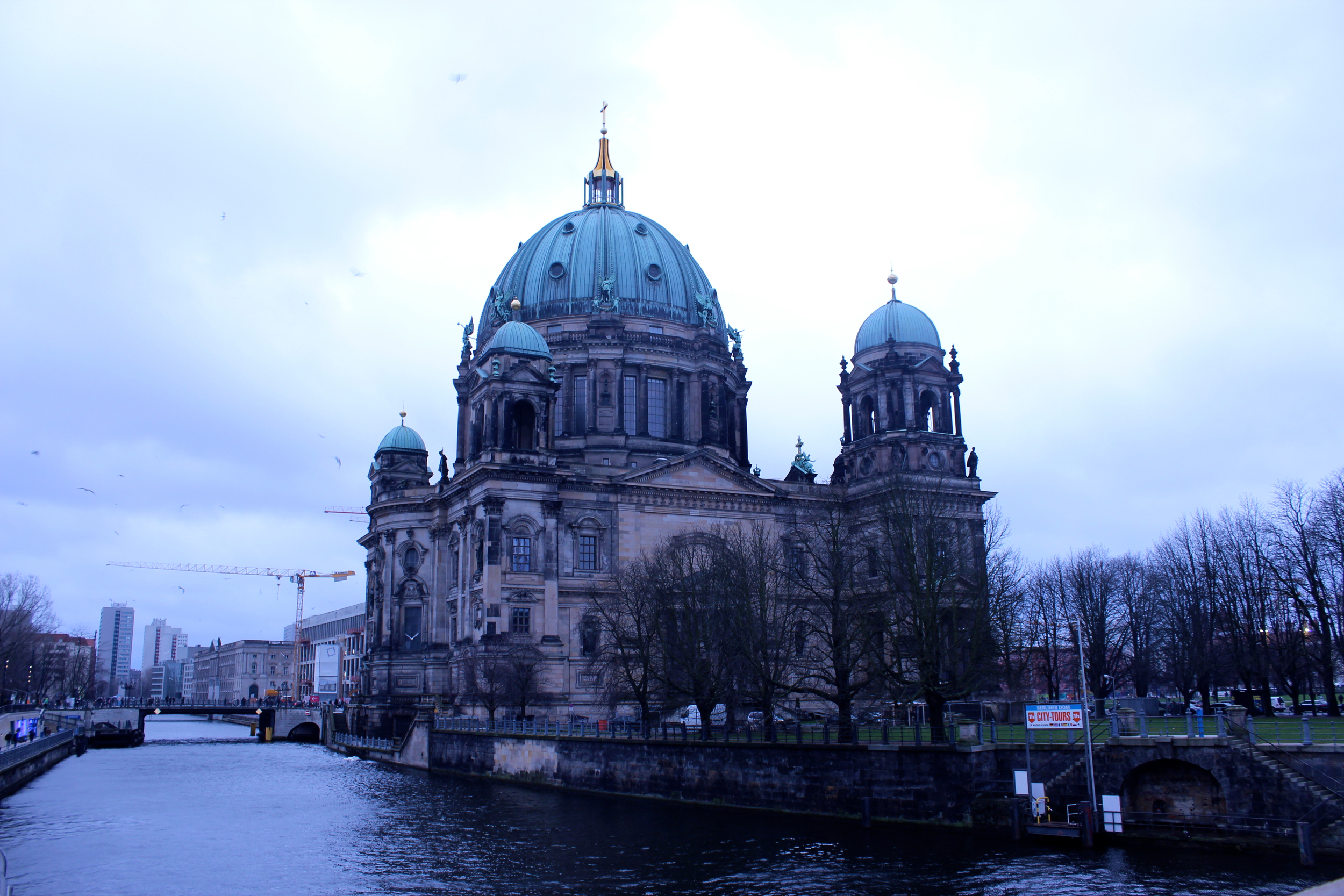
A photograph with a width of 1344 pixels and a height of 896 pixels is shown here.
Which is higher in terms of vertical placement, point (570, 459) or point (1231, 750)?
point (570, 459)

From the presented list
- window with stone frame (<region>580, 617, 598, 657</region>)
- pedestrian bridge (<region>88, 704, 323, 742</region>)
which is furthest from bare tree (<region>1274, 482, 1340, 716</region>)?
pedestrian bridge (<region>88, 704, 323, 742</region>)

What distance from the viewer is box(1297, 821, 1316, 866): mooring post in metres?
30.8

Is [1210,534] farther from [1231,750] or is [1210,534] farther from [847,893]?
[847,893]

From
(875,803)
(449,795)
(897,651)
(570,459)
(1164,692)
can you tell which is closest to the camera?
(875,803)

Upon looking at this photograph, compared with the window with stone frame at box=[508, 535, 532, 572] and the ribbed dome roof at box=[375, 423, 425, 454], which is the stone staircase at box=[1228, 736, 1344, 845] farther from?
the ribbed dome roof at box=[375, 423, 425, 454]

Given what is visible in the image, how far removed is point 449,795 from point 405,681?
29675 millimetres

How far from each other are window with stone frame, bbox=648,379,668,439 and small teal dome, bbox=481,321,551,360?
10390mm

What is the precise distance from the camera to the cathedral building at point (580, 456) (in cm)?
7275

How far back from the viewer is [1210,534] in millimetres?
72438

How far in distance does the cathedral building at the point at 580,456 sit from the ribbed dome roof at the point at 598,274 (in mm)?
165

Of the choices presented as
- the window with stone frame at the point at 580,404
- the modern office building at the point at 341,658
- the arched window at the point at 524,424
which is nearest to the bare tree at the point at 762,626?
the arched window at the point at 524,424

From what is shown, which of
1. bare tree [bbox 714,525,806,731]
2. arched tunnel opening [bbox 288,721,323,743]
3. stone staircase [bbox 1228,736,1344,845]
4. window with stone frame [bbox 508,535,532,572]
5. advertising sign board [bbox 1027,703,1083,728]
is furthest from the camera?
arched tunnel opening [bbox 288,721,323,743]

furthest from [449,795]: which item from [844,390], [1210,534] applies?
[1210,534]

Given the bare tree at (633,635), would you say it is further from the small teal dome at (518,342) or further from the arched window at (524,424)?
the small teal dome at (518,342)
